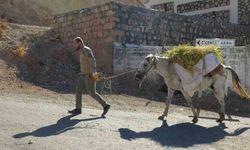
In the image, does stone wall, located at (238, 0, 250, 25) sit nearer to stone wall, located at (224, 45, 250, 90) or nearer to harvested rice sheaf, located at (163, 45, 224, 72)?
stone wall, located at (224, 45, 250, 90)

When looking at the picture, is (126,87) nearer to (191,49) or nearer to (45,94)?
(45,94)

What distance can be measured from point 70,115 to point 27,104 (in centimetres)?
165

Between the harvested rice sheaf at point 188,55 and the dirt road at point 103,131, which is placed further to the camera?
the harvested rice sheaf at point 188,55

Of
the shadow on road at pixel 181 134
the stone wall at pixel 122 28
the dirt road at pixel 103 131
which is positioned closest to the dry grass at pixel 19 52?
the stone wall at pixel 122 28

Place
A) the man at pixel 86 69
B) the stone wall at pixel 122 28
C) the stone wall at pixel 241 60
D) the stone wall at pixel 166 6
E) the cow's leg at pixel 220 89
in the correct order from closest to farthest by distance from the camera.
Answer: the man at pixel 86 69 < the cow's leg at pixel 220 89 < the stone wall at pixel 241 60 < the stone wall at pixel 122 28 < the stone wall at pixel 166 6

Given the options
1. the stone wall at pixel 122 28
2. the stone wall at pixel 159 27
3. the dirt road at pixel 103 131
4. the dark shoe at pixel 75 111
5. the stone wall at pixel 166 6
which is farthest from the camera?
the stone wall at pixel 166 6

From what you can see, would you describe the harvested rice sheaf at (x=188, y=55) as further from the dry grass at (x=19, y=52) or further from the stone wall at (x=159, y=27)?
the dry grass at (x=19, y=52)

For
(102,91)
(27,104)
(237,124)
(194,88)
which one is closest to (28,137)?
(27,104)

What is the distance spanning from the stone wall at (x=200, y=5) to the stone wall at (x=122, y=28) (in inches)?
166

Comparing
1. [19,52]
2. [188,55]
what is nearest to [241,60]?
[188,55]

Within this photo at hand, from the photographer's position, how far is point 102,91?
663 inches

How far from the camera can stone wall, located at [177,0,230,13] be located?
88.7 feet

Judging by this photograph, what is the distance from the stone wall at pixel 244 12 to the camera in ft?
85.9

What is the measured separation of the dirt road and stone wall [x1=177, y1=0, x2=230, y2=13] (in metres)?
15.3
